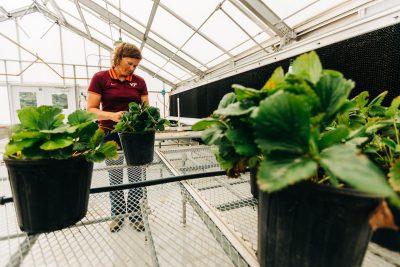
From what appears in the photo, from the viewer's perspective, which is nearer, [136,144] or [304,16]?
[136,144]

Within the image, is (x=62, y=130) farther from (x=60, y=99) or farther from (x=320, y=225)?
(x=60, y=99)

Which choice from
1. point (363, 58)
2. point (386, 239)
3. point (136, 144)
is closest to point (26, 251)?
point (136, 144)

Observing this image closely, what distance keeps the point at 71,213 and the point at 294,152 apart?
0.53 metres

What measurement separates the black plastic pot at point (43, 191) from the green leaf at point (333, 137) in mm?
518

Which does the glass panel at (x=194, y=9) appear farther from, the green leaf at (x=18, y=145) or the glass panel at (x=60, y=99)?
→ the glass panel at (x=60, y=99)

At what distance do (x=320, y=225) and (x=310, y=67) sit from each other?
0.24m

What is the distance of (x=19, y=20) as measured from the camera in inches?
266

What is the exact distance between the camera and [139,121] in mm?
946

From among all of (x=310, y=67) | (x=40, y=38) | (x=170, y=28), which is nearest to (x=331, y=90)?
(x=310, y=67)

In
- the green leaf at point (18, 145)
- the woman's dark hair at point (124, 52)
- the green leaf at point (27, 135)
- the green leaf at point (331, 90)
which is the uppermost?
the woman's dark hair at point (124, 52)

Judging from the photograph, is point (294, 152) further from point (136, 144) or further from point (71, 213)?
point (136, 144)

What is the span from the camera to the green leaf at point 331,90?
0.99ft

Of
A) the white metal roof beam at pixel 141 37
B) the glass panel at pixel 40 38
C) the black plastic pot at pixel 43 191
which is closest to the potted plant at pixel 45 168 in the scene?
the black plastic pot at pixel 43 191

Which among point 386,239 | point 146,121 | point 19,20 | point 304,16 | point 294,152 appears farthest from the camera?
point 19,20
